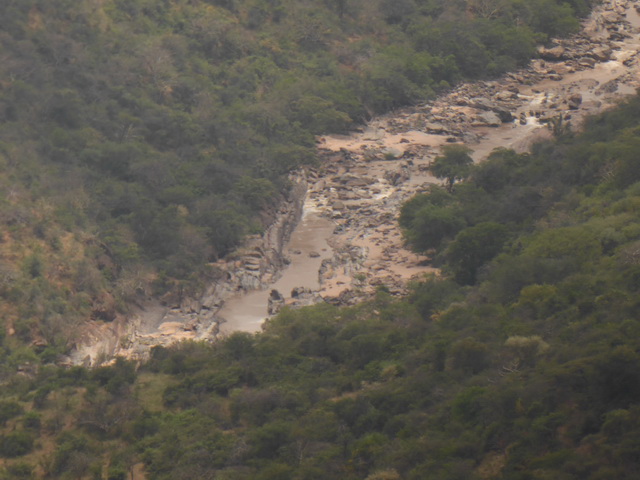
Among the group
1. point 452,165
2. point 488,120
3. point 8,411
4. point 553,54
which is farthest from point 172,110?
point 8,411

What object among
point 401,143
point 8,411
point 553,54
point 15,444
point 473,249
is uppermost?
point 553,54

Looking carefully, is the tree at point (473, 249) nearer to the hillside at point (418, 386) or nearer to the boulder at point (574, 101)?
the hillside at point (418, 386)

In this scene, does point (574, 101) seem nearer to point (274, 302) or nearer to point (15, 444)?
point (274, 302)

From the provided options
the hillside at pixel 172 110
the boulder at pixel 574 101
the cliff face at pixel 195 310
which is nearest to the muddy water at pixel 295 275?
the cliff face at pixel 195 310

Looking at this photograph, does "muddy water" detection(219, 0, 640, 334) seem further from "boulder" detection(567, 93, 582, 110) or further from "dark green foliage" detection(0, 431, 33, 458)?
"dark green foliage" detection(0, 431, 33, 458)

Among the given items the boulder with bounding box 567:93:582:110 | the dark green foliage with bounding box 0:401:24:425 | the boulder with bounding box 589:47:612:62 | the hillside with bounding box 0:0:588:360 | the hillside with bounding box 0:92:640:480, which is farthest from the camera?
the boulder with bounding box 589:47:612:62

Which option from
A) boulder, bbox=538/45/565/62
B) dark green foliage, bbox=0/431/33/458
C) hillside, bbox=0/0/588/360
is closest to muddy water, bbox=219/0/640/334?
boulder, bbox=538/45/565/62

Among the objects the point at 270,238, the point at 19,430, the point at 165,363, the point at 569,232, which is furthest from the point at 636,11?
the point at 19,430
